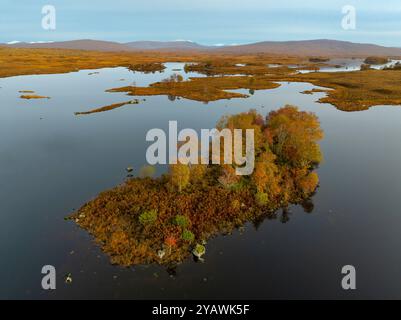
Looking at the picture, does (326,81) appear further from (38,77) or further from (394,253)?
(38,77)

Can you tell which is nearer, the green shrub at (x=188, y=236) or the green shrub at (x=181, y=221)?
the green shrub at (x=188, y=236)

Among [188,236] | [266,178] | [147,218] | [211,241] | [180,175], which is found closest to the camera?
[188,236]

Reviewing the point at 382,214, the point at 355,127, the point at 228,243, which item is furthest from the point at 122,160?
the point at 355,127

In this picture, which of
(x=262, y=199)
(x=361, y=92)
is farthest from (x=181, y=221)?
(x=361, y=92)

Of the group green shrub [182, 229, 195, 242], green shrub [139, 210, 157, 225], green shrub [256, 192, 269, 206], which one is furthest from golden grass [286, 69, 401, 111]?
green shrub [139, 210, 157, 225]

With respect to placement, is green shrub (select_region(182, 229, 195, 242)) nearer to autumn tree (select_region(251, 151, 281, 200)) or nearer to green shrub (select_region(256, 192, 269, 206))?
green shrub (select_region(256, 192, 269, 206))

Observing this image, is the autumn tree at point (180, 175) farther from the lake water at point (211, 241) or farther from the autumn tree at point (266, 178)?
the lake water at point (211, 241)

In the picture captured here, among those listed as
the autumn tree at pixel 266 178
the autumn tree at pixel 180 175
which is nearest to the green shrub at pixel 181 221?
the autumn tree at pixel 180 175

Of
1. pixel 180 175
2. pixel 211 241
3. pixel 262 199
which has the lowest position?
pixel 211 241

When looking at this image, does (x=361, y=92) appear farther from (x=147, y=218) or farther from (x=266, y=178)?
(x=147, y=218)
